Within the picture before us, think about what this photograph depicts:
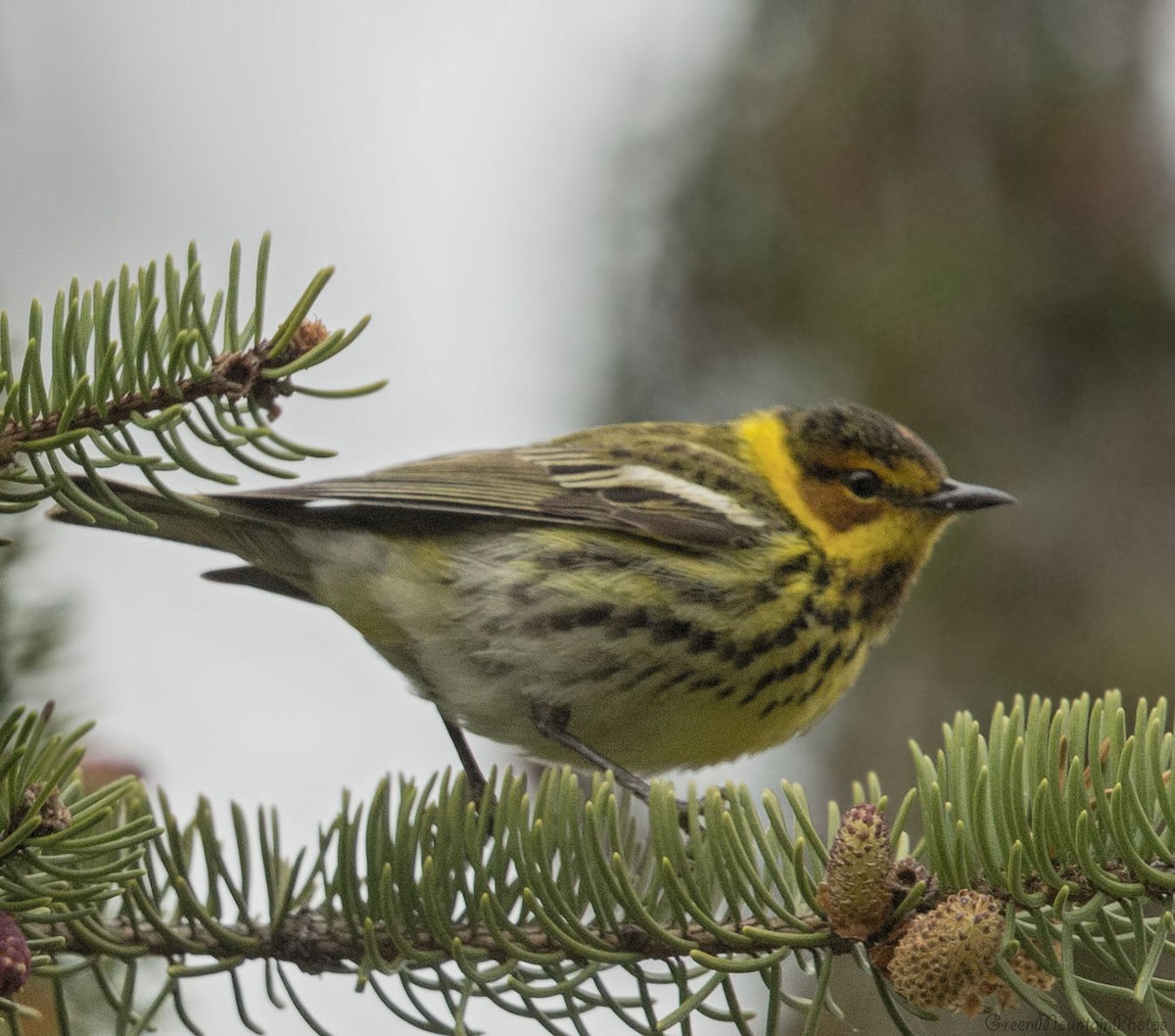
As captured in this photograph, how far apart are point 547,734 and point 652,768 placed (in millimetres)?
263

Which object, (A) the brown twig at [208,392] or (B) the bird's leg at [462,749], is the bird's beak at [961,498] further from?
(A) the brown twig at [208,392]

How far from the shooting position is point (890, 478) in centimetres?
349

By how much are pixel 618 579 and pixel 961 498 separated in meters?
0.85

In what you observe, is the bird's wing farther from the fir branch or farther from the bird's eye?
the fir branch

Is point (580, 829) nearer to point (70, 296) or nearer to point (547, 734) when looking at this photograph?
point (70, 296)

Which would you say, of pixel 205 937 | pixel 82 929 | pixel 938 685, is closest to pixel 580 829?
pixel 205 937

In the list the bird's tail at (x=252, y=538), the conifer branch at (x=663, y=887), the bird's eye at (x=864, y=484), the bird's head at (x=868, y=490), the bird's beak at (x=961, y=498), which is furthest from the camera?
the bird's eye at (x=864, y=484)

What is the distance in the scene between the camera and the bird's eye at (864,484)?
11.6 feet

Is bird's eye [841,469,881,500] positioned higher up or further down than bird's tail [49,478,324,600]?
higher up

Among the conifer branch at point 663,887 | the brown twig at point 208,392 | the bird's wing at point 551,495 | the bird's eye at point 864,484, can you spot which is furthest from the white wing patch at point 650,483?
the brown twig at point 208,392

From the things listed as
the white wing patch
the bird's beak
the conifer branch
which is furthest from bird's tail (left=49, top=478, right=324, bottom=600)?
the bird's beak

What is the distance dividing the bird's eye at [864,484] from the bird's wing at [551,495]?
28 cm

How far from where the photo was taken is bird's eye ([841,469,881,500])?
3523 mm

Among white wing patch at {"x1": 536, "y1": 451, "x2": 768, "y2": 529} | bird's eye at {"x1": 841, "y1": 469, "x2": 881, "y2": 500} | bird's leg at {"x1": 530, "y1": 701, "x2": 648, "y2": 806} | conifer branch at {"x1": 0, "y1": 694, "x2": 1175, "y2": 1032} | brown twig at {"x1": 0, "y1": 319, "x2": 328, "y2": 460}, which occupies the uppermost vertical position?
white wing patch at {"x1": 536, "y1": 451, "x2": 768, "y2": 529}
